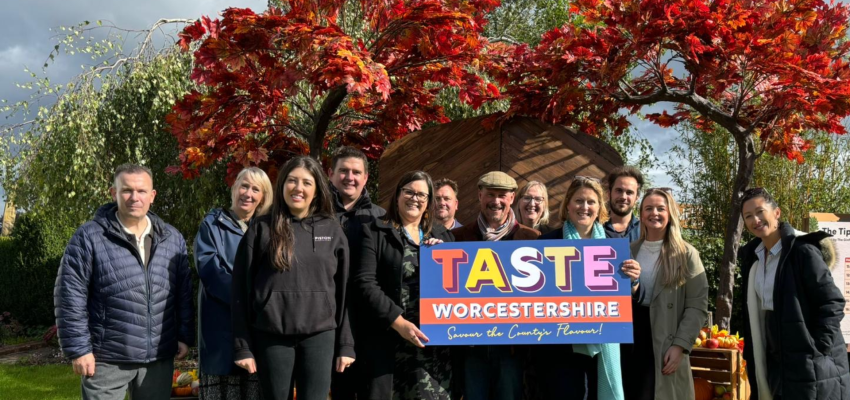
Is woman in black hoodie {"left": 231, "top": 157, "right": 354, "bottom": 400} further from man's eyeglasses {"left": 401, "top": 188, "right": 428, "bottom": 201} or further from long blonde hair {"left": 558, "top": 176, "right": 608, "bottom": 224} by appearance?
long blonde hair {"left": 558, "top": 176, "right": 608, "bottom": 224}

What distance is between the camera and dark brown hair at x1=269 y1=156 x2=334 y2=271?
2.86 meters

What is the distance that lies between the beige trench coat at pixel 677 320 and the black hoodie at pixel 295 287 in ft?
5.20

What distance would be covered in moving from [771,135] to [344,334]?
4.71m

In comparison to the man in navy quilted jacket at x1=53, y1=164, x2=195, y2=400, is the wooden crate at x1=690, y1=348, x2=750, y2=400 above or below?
below

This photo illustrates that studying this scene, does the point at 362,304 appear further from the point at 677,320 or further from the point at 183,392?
Result: the point at 183,392

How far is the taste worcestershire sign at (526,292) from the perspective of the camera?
3176mm

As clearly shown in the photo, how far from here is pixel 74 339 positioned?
2.98 m

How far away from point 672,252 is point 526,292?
0.79 metres

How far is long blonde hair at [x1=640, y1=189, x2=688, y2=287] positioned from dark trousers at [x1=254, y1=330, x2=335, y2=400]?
1748mm

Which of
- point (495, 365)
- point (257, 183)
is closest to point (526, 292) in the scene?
point (495, 365)

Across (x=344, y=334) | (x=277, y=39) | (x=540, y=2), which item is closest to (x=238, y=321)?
(x=344, y=334)

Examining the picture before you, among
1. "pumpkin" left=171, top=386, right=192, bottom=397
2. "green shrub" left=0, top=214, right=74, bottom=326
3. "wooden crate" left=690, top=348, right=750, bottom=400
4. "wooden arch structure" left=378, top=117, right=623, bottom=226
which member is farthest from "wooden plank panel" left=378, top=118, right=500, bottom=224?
"green shrub" left=0, top=214, right=74, bottom=326

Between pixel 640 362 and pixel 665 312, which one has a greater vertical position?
pixel 665 312

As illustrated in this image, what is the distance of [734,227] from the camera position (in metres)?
5.76
